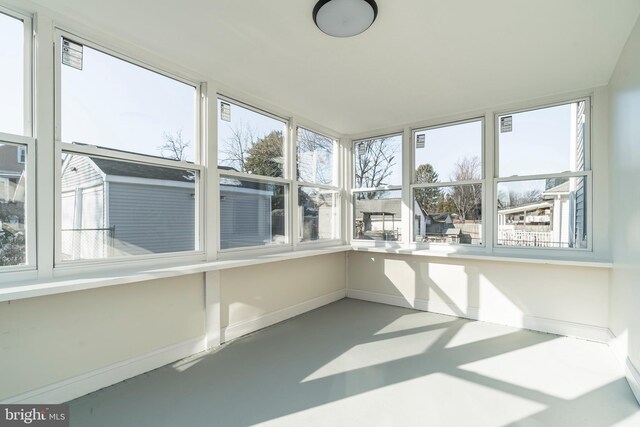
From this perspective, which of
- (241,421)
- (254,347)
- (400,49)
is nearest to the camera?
(241,421)

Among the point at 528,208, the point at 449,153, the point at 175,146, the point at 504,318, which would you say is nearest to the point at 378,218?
the point at 449,153

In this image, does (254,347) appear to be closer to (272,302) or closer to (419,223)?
(272,302)

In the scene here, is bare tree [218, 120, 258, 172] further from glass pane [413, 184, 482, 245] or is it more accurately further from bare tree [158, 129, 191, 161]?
glass pane [413, 184, 482, 245]

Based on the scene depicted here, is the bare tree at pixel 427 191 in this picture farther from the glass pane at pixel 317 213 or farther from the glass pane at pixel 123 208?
the glass pane at pixel 123 208

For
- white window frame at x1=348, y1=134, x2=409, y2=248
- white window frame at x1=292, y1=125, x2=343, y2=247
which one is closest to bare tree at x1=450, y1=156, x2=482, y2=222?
white window frame at x1=348, y1=134, x2=409, y2=248

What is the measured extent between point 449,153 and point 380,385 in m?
3.02

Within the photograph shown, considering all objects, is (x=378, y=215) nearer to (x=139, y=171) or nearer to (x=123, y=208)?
(x=139, y=171)

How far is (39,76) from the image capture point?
2.03 metres

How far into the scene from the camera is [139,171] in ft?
8.43

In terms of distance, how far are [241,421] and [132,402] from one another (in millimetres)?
803

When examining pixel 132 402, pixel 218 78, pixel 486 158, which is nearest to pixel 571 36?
pixel 486 158

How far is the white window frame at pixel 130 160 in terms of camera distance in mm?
2123

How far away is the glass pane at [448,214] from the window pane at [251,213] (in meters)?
1.88
